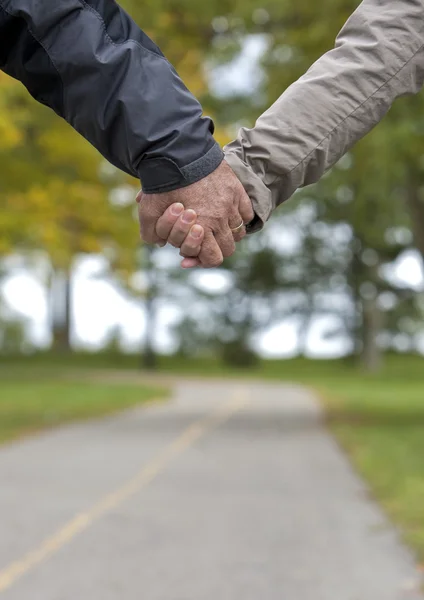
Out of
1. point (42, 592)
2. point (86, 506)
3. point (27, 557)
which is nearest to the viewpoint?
point (42, 592)

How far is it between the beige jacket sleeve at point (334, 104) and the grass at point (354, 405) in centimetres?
649

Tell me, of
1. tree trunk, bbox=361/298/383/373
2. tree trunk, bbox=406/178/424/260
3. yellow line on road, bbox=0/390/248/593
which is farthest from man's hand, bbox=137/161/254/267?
tree trunk, bbox=361/298/383/373

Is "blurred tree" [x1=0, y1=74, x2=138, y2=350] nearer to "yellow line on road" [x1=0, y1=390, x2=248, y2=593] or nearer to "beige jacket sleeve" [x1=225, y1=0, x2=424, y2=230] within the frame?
"yellow line on road" [x1=0, y1=390, x2=248, y2=593]

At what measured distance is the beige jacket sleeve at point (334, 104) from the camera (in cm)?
232

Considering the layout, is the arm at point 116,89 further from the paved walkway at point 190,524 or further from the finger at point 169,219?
the paved walkway at point 190,524

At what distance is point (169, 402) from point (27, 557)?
23674 mm

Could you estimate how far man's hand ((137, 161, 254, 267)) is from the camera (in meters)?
2.29

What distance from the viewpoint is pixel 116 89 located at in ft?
→ 7.18

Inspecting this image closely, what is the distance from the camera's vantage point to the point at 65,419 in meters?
23.7

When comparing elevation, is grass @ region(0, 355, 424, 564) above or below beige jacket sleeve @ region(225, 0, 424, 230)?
below

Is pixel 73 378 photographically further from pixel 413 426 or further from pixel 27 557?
pixel 27 557

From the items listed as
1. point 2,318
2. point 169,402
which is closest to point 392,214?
point 169,402

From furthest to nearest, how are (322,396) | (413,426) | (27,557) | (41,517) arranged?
(322,396)
(413,426)
(41,517)
(27,557)

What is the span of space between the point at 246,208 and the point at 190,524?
771cm
